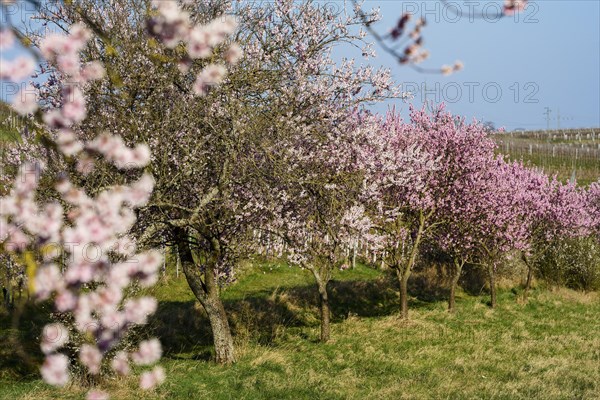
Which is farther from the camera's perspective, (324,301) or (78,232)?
(324,301)

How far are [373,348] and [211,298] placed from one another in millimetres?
4947

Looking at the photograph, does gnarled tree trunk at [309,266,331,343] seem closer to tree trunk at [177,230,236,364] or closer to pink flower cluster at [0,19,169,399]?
tree trunk at [177,230,236,364]

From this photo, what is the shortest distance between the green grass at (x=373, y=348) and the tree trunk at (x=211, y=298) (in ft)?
1.62

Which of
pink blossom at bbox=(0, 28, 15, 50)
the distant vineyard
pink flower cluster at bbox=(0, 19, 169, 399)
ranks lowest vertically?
pink flower cluster at bbox=(0, 19, 169, 399)

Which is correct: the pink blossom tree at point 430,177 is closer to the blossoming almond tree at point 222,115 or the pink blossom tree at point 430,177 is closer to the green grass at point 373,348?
the green grass at point 373,348

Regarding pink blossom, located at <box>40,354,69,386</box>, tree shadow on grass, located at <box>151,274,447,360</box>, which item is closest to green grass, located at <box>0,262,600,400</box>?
tree shadow on grass, located at <box>151,274,447,360</box>

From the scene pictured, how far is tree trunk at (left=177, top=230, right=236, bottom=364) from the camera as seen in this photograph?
14328 mm

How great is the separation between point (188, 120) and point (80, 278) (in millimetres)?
9726

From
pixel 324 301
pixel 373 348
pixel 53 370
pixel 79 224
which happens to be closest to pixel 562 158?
pixel 373 348

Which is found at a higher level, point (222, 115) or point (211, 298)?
point (222, 115)

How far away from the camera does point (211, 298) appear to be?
14484mm

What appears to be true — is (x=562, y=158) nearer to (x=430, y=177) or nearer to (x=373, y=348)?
(x=430, y=177)

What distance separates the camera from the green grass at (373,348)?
12.3 meters

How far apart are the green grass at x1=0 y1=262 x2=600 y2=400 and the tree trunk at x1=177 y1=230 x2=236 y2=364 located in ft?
1.62
